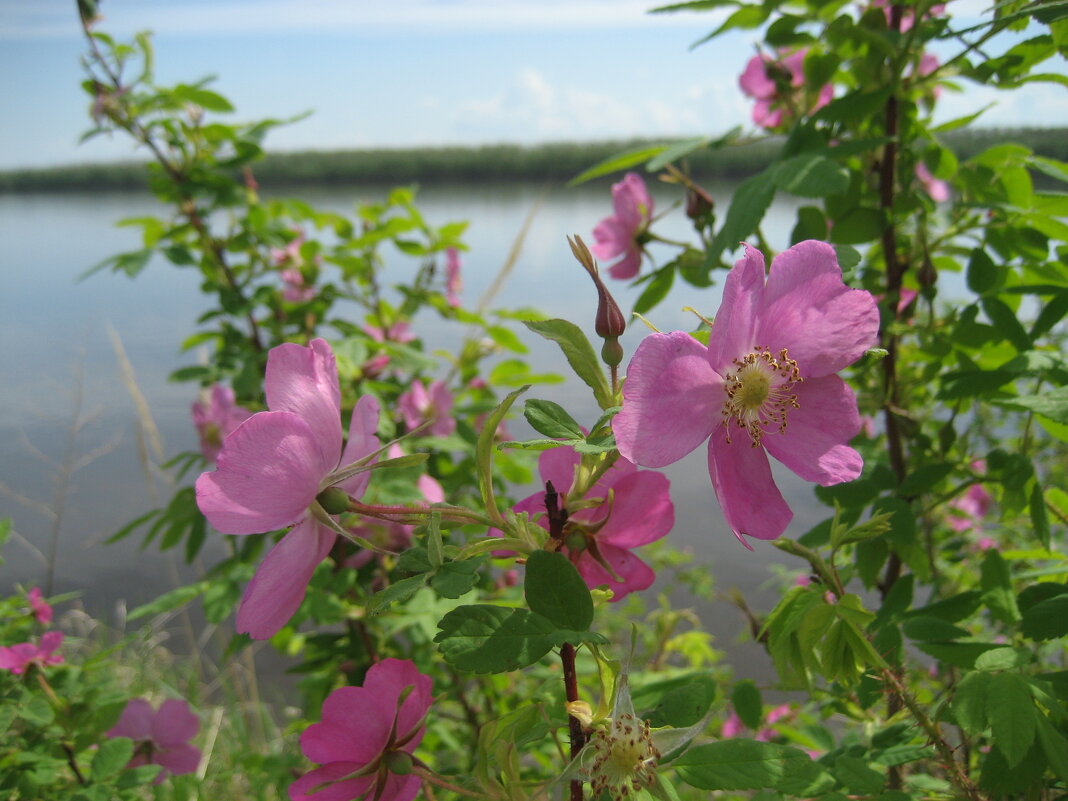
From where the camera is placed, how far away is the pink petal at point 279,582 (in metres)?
0.45

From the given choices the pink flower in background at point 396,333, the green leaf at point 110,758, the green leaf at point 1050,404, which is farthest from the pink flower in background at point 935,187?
the green leaf at point 110,758

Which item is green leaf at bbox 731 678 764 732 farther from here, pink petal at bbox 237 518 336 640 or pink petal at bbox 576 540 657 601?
pink petal at bbox 237 518 336 640

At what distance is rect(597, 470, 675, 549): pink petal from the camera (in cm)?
54

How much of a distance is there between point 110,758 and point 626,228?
905 mm

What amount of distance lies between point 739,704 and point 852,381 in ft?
1.31

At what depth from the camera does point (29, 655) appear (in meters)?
0.95

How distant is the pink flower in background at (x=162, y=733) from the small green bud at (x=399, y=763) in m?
0.88

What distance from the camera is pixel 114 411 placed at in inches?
195

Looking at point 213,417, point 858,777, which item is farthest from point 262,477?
point 213,417

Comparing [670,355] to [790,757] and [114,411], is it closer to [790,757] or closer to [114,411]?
[790,757]

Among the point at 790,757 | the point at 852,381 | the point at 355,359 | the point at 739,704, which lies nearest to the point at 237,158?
the point at 355,359

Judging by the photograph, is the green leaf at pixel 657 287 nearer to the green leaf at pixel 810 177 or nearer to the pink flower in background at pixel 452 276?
the green leaf at pixel 810 177

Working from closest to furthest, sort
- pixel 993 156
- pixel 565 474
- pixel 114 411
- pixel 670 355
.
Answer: pixel 670 355 < pixel 565 474 < pixel 993 156 < pixel 114 411

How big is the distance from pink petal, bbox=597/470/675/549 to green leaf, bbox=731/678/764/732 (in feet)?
1.24
